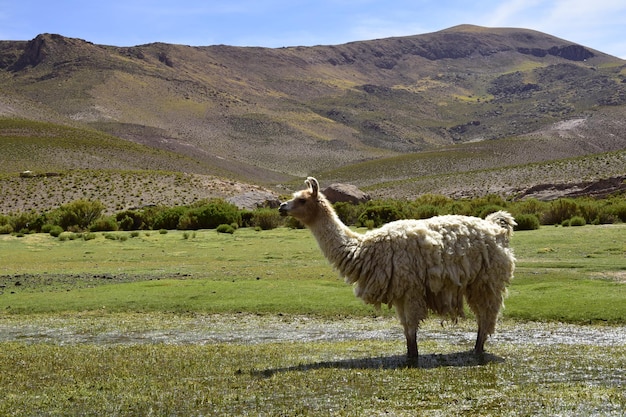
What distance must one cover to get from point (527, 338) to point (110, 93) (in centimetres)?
16994

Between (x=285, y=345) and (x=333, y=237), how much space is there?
6.29 ft

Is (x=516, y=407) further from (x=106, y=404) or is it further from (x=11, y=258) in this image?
(x=11, y=258)

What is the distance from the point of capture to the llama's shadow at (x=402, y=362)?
9.45 m

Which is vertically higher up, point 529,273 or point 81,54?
point 81,54

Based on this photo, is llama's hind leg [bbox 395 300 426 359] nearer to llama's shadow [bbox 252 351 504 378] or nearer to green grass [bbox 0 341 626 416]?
llama's shadow [bbox 252 351 504 378]

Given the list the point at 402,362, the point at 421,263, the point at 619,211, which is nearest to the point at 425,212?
the point at 619,211

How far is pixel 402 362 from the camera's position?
32.1 ft

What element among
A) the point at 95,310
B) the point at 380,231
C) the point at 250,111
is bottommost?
the point at 95,310

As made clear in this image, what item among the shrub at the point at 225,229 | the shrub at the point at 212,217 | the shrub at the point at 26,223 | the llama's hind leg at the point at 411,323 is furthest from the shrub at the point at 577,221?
the shrub at the point at 26,223

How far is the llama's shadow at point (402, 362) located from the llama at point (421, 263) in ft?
0.81

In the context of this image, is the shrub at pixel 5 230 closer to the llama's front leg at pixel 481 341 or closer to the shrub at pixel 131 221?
the shrub at pixel 131 221

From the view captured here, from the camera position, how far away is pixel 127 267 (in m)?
23.3

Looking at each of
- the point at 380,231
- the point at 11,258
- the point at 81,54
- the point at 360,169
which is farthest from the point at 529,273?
the point at 81,54

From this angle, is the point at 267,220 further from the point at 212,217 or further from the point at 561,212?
the point at 561,212
